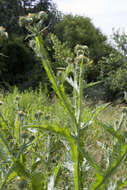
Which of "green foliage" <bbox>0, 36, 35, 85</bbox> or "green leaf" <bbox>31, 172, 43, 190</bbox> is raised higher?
"green leaf" <bbox>31, 172, 43, 190</bbox>

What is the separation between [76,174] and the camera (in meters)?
0.64

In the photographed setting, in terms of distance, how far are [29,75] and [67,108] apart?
682 cm

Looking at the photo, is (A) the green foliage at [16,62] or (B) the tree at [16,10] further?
(B) the tree at [16,10]

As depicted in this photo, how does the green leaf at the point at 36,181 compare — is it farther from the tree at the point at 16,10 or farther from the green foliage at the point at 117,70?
the tree at the point at 16,10

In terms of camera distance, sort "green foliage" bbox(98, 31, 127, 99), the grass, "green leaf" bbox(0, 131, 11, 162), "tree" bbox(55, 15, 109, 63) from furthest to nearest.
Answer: "tree" bbox(55, 15, 109, 63) → "green foliage" bbox(98, 31, 127, 99) → the grass → "green leaf" bbox(0, 131, 11, 162)

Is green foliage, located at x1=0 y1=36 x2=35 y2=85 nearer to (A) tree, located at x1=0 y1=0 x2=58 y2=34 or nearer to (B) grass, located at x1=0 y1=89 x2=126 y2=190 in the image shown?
(A) tree, located at x1=0 y1=0 x2=58 y2=34

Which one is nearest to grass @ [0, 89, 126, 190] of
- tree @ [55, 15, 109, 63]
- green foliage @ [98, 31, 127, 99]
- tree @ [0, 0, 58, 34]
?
green foliage @ [98, 31, 127, 99]

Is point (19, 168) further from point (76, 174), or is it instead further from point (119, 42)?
point (119, 42)

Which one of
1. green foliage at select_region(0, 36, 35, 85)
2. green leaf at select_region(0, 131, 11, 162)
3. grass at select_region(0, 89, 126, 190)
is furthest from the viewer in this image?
green foliage at select_region(0, 36, 35, 85)

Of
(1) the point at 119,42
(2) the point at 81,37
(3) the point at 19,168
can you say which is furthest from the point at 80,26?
(3) the point at 19,168

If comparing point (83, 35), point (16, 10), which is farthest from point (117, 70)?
point (16, 10)

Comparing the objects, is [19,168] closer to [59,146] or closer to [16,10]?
[59,146]

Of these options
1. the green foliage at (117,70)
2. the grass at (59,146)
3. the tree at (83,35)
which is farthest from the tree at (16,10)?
the grass at (59,146)

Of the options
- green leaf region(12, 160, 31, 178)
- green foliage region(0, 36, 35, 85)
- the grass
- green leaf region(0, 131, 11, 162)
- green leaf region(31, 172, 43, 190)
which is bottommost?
green foliage region(0, 36, 35, 85)
